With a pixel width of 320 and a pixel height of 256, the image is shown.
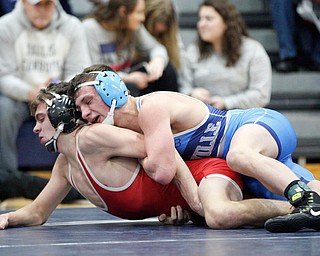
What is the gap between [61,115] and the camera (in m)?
3.42

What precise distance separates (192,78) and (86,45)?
0.78m

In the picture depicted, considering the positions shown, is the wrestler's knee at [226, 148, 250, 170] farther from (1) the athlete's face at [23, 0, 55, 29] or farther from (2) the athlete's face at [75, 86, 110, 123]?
(1) the athlete's face at [23, 0, 55, 29]

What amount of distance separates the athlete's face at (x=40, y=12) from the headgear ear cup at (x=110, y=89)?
77.3 inches

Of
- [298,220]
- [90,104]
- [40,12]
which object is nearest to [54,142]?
[90,104]

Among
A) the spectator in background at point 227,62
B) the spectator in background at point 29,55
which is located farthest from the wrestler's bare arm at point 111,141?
the spectator in background at point 227,62

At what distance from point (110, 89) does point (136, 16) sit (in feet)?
7.37

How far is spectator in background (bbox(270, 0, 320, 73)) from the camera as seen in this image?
21.1ft

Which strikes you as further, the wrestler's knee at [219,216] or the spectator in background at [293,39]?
the spectator in background at [293,39]

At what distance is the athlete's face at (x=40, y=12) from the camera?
5.34 metres

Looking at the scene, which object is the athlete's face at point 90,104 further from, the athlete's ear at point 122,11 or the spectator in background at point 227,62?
the spectator in background at point 227,62

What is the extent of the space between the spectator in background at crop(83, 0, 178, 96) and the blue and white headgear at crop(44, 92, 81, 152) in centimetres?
209

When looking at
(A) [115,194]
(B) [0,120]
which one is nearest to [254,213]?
(A) [115,194]

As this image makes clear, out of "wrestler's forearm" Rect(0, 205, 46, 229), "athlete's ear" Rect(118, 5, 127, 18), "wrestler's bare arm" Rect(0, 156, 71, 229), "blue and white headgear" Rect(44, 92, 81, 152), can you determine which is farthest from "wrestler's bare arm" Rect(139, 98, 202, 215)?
"athlete's ear" Rect(118, 5, 127, 18)

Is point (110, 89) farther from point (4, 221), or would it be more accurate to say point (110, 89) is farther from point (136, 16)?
point (136, 16)
